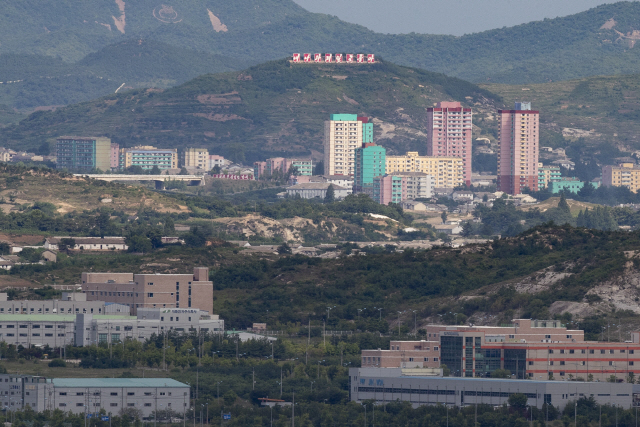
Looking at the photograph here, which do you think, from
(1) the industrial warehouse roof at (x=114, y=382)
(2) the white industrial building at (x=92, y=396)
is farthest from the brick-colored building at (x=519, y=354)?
(2) the white industrial building at (x=92, y=396)

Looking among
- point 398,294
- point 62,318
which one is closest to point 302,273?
point 398,294

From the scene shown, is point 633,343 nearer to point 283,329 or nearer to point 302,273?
point 283,329

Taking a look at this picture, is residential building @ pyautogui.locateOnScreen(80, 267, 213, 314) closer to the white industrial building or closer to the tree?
the white industrial building

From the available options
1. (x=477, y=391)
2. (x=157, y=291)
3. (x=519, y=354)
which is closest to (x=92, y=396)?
(x=477, y=391)

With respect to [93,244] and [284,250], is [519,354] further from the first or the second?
[93,244]

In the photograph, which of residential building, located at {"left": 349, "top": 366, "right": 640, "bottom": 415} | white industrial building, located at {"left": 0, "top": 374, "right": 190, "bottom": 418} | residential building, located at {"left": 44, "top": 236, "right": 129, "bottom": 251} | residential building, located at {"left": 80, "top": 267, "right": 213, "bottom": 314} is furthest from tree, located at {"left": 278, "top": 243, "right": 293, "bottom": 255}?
white industrial building, located at {"left": 0, "top": 374, "right": 190, "bottom": 418}
